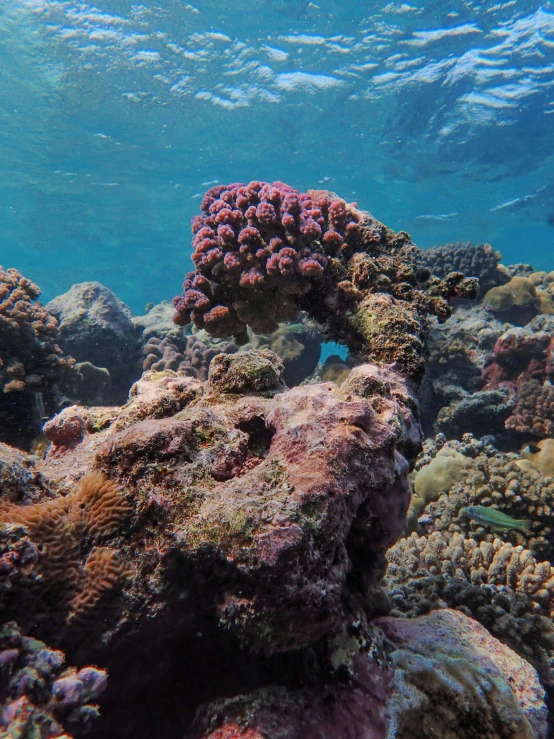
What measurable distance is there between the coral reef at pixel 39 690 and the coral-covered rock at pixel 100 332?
775cm

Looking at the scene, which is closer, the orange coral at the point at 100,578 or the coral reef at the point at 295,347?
the orange coral at the point at 100,578

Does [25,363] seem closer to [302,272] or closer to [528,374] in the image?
[302,272]

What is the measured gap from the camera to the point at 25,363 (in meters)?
6.11

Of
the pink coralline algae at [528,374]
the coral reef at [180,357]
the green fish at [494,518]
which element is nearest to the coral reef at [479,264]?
the pink coralline algae at [528,374]

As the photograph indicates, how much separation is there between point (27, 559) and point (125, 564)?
1.51 feet

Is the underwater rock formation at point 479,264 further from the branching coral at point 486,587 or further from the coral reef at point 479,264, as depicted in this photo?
the branching coral at point 486,587

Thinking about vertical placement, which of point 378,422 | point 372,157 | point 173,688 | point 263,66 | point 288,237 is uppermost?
point 372,157

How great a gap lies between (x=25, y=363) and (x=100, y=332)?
3574 millimetres

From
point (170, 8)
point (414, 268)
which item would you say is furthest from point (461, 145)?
point (414, 268)

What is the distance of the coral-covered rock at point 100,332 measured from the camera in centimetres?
940

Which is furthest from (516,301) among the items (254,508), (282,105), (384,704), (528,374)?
(282,105)

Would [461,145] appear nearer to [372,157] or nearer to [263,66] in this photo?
[372,157]

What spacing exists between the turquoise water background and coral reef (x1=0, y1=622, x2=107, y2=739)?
23.1 m

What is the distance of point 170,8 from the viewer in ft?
57.4
